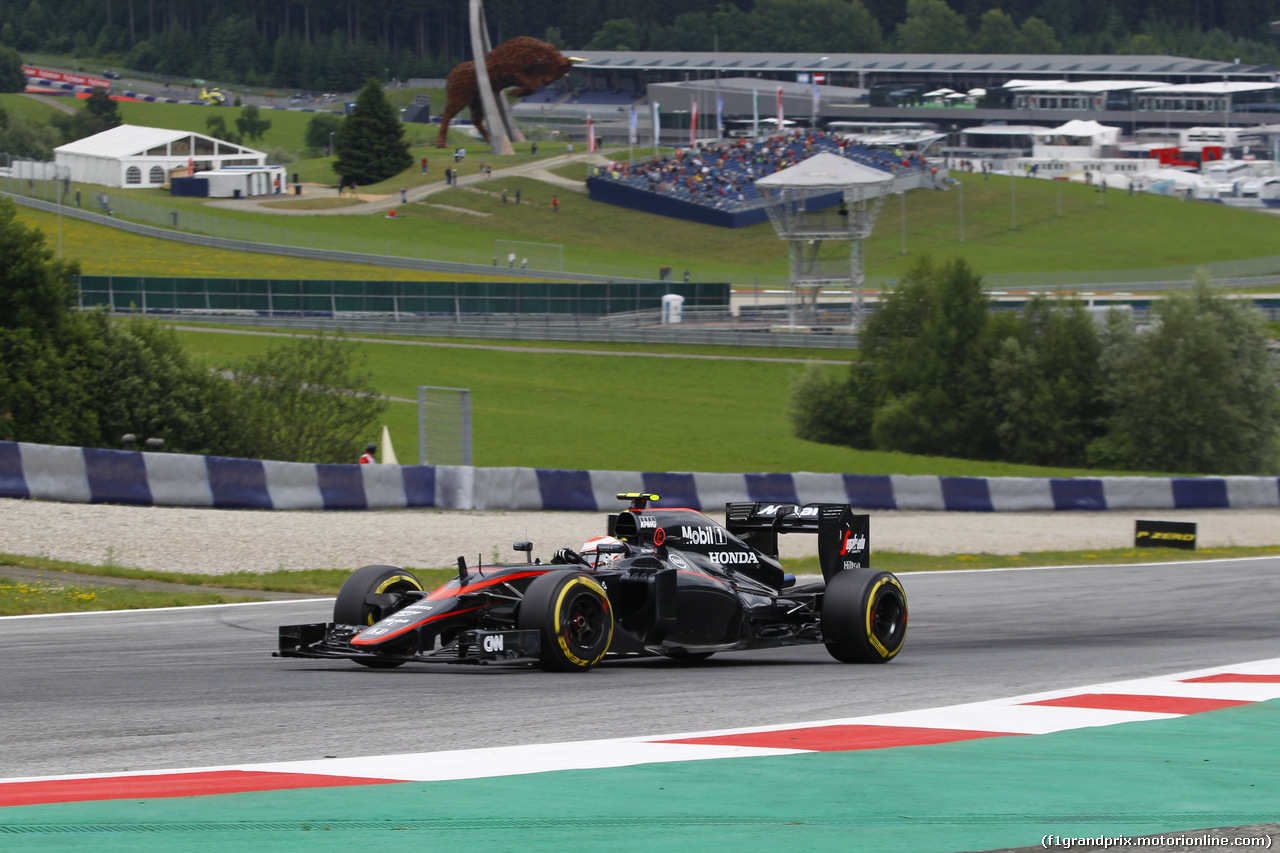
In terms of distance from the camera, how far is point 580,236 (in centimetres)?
10512

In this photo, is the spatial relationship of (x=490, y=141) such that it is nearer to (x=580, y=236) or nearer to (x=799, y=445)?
(x=580, y=236)

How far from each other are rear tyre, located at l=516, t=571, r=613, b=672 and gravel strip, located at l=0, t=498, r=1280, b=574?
5468 millimetres

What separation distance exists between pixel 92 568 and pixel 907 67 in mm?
189824

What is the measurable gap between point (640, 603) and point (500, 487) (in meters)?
14.0

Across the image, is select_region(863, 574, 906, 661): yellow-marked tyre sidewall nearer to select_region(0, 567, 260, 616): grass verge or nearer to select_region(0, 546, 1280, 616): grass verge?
select_region(0, 546, 1280, 616): grass verge

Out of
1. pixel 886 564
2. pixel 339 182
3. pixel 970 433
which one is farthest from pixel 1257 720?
pixel 339 182

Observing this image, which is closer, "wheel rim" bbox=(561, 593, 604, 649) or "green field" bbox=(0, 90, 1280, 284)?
"wheel rim" bbox=(561, 593, 604, 649)

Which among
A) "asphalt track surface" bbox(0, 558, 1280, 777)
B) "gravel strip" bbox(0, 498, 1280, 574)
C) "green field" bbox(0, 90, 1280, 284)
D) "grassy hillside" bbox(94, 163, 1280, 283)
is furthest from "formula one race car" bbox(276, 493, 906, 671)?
"grassy hillside" bbox(94, 163, 1280, 283)

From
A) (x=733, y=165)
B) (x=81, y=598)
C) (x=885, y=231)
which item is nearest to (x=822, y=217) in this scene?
(x=885, y=231)

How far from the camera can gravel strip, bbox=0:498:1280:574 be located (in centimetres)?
1892

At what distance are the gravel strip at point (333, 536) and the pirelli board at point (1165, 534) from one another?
0.58 metres

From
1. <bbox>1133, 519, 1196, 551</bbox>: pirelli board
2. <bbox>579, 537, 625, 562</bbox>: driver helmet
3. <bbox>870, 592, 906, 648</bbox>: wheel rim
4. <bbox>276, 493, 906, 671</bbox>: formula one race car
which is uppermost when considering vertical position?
<bbox>579, 537, 625, 562</bbox>: driver helmet

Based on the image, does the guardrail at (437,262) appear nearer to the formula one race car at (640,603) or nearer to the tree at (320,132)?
the tree at (320,132)

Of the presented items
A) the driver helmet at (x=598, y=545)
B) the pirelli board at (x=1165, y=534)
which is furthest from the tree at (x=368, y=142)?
the driver helmet at (x=598, y=545)
